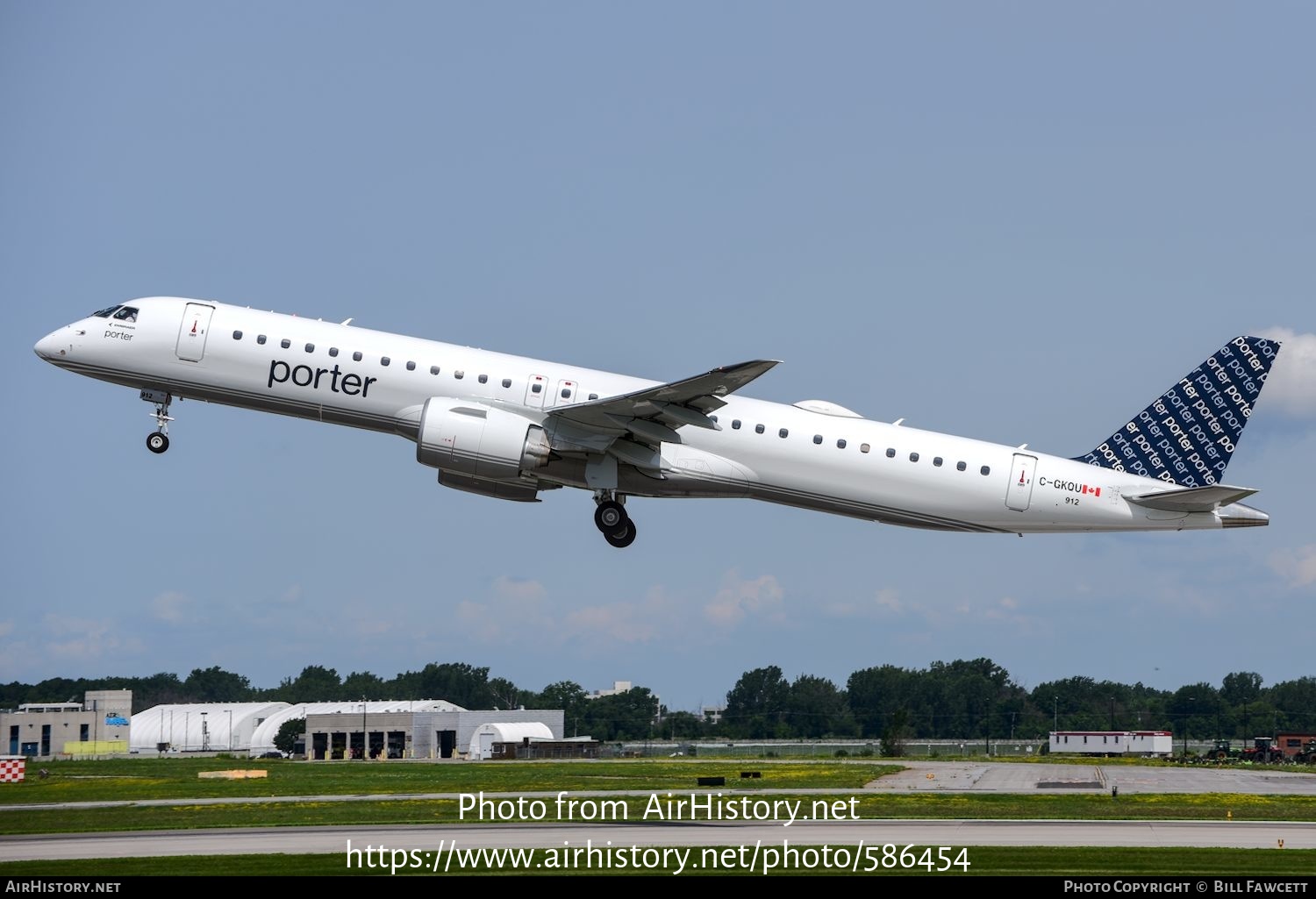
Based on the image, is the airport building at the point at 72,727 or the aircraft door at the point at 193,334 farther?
the airport building at the point at 72,727

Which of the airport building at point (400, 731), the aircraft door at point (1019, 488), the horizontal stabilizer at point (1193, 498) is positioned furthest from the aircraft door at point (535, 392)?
the airport building at point (400, 731)

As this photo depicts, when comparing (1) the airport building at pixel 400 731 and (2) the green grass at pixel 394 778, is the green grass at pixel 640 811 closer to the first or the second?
(2) the green grass at pixel 394 778

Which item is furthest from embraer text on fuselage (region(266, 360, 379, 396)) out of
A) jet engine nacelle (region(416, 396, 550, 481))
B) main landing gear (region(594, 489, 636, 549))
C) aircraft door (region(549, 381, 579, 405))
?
main landing gear (region(594, 489, 636, 549))

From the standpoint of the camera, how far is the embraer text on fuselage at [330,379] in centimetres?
4069

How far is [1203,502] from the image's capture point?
40.9 meters

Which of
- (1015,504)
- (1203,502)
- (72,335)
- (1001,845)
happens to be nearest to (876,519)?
(1015,504)

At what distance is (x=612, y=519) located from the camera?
42562mm

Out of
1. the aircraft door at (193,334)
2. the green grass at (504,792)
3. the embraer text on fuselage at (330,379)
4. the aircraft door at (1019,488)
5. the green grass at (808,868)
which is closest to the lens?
the green grass at (808,868)

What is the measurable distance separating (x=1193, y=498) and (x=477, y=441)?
774 inches

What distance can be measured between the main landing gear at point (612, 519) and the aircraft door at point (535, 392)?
133 inches

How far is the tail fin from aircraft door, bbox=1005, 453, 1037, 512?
2.54 m

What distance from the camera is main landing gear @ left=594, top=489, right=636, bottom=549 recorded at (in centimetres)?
4259

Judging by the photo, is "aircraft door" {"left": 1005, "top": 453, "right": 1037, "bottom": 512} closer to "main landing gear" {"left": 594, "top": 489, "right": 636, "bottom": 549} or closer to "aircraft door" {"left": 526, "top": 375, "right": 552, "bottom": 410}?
"main landing gear" {"left": 594, "top": 489, "right": 636, "bottom": 549}

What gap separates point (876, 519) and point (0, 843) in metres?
23.8
